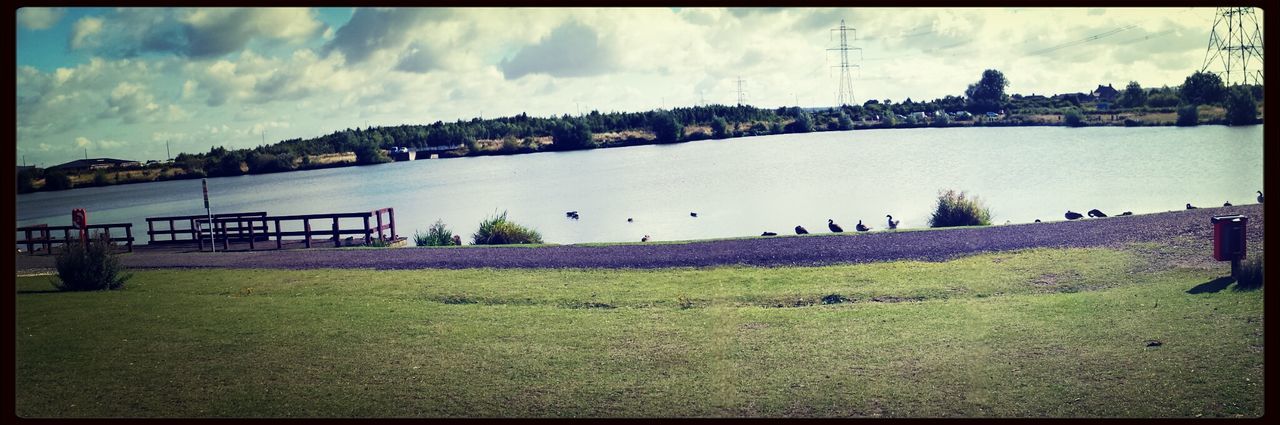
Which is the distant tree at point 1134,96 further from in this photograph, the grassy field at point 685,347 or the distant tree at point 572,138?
the grassy field at point 685,347

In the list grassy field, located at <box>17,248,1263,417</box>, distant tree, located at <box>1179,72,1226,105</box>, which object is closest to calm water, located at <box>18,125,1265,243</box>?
distant tree, located at <box>1179,72,1226,105</box>

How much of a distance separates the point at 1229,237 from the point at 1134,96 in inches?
3332

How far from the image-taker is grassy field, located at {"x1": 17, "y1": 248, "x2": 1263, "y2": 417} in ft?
25.0

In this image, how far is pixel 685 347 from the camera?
9438 mm

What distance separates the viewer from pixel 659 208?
35125 millimetres

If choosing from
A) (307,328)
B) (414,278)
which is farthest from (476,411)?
(414,278)

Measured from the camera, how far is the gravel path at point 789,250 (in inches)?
612

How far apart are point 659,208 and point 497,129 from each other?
270 ft

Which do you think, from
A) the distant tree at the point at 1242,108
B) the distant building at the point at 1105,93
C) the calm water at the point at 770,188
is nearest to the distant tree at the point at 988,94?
the distant building at the point at 1105,93

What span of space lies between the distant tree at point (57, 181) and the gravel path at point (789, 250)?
4968cm

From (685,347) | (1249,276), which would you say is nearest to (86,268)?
(685,347)

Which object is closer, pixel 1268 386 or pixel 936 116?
pixel 1268 386

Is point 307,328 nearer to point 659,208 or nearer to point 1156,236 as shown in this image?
point 1156,236

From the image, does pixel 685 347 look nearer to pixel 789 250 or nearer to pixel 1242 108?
pixel 789 250
